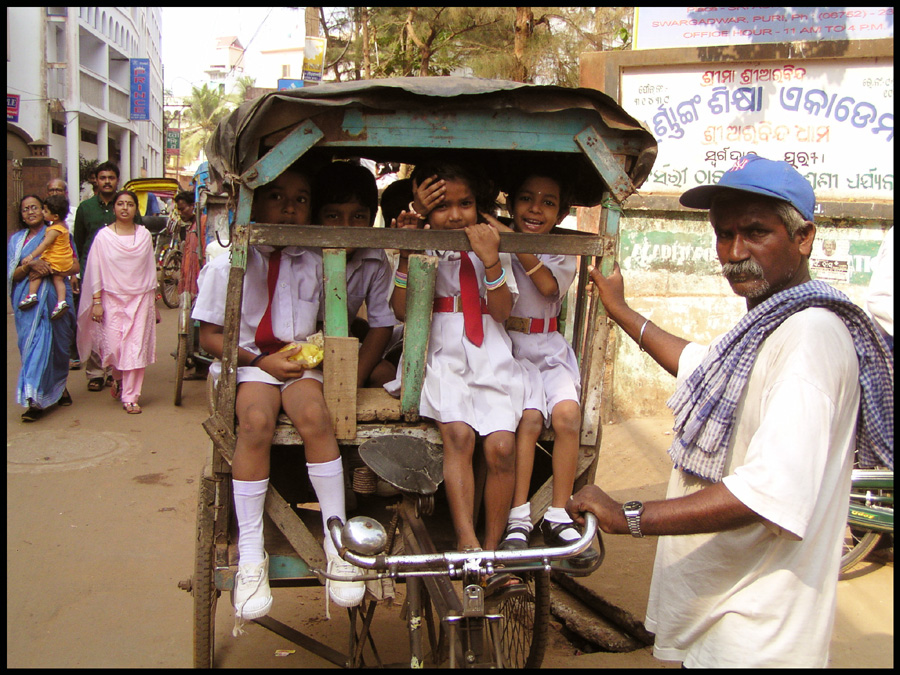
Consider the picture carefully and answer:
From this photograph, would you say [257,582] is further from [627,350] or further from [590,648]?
[627,350]

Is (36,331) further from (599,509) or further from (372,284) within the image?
(599,509)

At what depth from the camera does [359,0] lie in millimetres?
4215

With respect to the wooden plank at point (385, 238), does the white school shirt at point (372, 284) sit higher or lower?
lower

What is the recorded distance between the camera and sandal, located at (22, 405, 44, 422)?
249 inches

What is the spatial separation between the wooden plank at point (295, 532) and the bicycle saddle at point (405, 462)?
0.44 m

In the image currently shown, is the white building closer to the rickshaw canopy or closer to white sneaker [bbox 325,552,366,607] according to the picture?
the rickshaw canopy

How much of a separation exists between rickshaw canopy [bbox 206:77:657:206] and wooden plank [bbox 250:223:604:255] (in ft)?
0.61

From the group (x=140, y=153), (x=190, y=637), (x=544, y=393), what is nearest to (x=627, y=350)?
(x=544, y=393)

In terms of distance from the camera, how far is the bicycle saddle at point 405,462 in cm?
227

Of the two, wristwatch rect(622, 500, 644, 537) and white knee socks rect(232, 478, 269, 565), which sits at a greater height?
wristwatch rect(622, 500, 644, 537)

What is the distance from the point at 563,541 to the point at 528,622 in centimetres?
104

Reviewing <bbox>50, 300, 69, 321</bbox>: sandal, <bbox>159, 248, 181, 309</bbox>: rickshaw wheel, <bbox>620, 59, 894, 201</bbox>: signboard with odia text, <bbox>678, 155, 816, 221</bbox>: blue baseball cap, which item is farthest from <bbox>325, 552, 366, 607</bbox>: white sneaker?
<bbox>159, 248, 181, 309</bbox>: rickshaw wheel

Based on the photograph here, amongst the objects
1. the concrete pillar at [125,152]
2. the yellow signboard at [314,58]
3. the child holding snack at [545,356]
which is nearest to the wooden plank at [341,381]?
the child holding snack at [545,356]

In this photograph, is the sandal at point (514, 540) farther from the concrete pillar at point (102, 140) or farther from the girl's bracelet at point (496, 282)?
the concrete pillar at point (102, 140)
